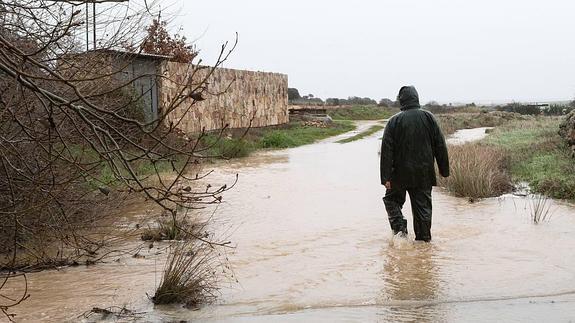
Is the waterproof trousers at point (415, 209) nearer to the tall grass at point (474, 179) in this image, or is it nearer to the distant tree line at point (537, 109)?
the tall grass at point (474, 179)

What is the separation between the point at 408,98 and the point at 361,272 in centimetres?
254

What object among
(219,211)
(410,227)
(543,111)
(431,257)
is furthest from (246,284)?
(543,111)

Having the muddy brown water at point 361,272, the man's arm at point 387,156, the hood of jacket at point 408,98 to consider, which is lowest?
the muddy brown water at point 361,272

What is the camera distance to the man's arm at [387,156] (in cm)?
845

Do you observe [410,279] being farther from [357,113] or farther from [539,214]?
[357,113]

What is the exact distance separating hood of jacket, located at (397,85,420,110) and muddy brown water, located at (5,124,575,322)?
5.56 ft

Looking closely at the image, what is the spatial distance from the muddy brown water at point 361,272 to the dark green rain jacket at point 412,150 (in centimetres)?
81

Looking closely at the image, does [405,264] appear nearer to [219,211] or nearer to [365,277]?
[365,277]

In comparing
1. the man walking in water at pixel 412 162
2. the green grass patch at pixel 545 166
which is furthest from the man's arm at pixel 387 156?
the green grass patch at pixel 545 166

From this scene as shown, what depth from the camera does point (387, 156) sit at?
8.48m

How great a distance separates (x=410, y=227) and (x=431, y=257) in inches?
77.4

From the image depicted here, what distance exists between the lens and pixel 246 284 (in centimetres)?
679

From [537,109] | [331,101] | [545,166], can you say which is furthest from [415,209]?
[331,101]

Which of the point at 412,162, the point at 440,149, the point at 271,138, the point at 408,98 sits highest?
the point at 408,98
